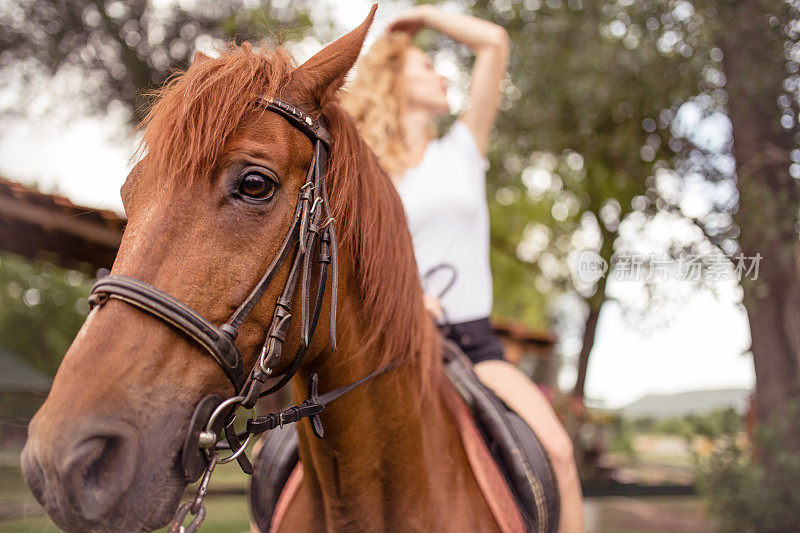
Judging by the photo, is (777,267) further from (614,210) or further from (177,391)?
(614,210)

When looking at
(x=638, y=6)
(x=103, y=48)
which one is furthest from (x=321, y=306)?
(x=103, y=48)

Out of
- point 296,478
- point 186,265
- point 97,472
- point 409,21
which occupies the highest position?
point 409,21

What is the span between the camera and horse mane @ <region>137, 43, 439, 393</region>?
1312mm

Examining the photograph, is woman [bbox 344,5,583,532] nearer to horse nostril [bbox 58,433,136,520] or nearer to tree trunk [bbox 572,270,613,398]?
horse nostril [bbox 58,433,136,520]

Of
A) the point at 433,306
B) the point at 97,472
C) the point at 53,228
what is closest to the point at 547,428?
the point at 433,306

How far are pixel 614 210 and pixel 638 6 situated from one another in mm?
8482

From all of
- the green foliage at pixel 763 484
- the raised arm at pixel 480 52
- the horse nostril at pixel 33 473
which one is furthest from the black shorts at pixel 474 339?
the green foliage at pixel 763 484

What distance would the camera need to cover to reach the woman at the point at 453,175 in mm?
2410

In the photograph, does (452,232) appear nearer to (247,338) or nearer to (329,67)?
(329,67)

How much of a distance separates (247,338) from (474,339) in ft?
4.97

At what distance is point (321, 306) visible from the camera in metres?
1.46

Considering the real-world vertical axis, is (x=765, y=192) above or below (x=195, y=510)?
above

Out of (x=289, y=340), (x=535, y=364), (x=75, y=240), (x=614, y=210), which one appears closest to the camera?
(x=289, y=340)

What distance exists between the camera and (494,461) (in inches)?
82.7
